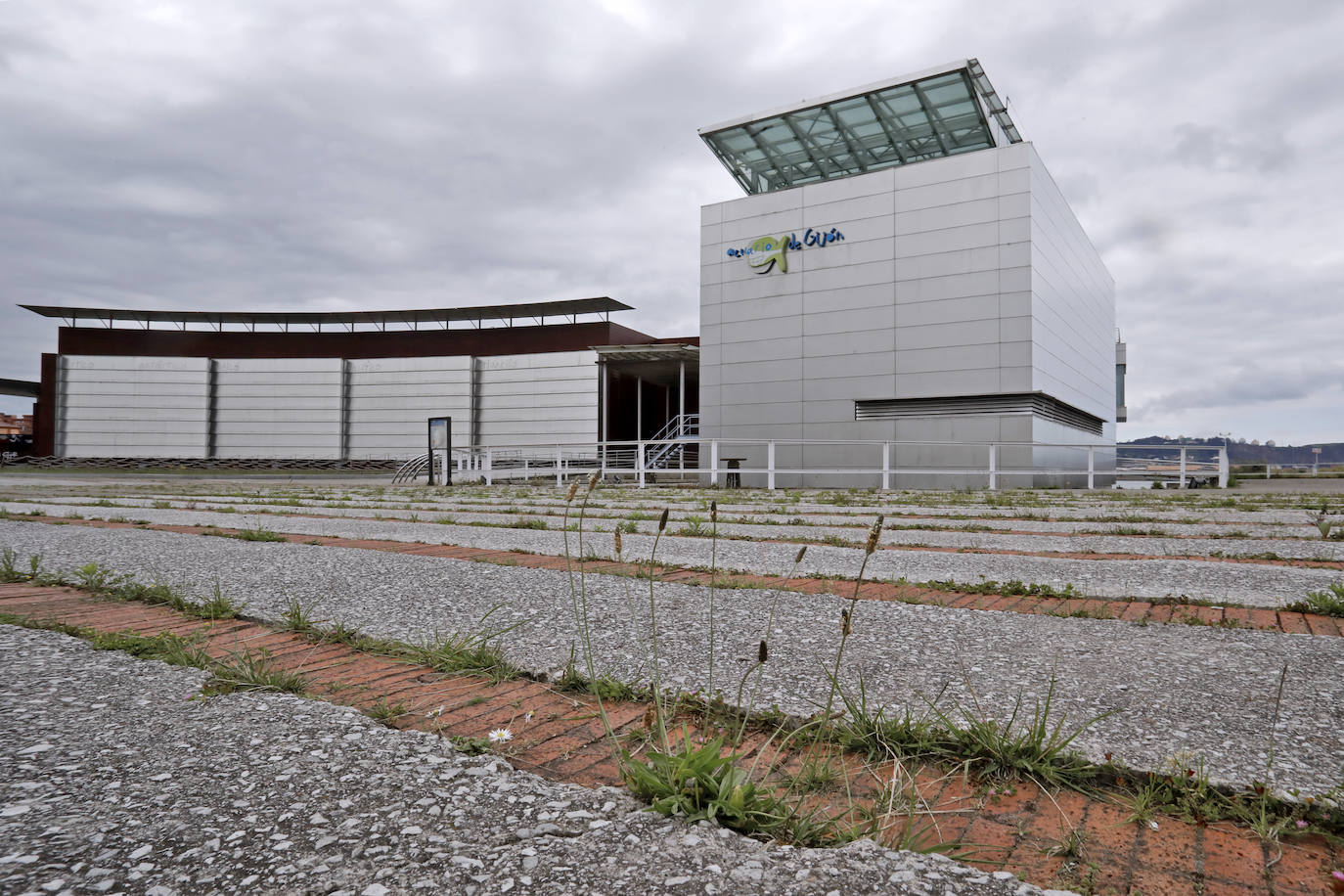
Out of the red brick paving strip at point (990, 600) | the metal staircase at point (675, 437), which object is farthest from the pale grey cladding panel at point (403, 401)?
the red brick paving strip at point (990, 600)

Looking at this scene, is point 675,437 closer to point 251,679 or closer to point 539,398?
point 539,398

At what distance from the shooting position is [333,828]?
1319mm

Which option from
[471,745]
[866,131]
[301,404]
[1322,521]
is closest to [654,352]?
[866,131]

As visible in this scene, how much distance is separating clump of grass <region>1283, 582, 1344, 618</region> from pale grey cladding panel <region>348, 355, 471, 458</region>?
3527 cm

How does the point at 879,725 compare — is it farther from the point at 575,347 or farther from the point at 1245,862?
the point at 575,347

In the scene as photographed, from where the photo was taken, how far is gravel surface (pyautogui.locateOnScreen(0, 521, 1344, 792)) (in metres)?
1.76

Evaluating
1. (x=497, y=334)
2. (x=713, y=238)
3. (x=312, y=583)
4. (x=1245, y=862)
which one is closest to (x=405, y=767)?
(x=1245, y=862)

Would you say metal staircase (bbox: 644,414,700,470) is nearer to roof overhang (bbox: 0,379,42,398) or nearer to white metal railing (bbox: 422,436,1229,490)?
white metal railing (bbox: 422,436,1229,490)

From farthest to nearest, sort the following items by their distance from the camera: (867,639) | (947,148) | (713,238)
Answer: (713,238)
(947,148)
(867,639)

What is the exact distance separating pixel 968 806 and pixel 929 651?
3.21 ft

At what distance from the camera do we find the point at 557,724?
6.20 ft

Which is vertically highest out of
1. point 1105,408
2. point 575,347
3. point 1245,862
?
point 575,347

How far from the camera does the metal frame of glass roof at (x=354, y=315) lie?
34438 mm

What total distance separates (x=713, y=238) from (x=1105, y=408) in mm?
18956
